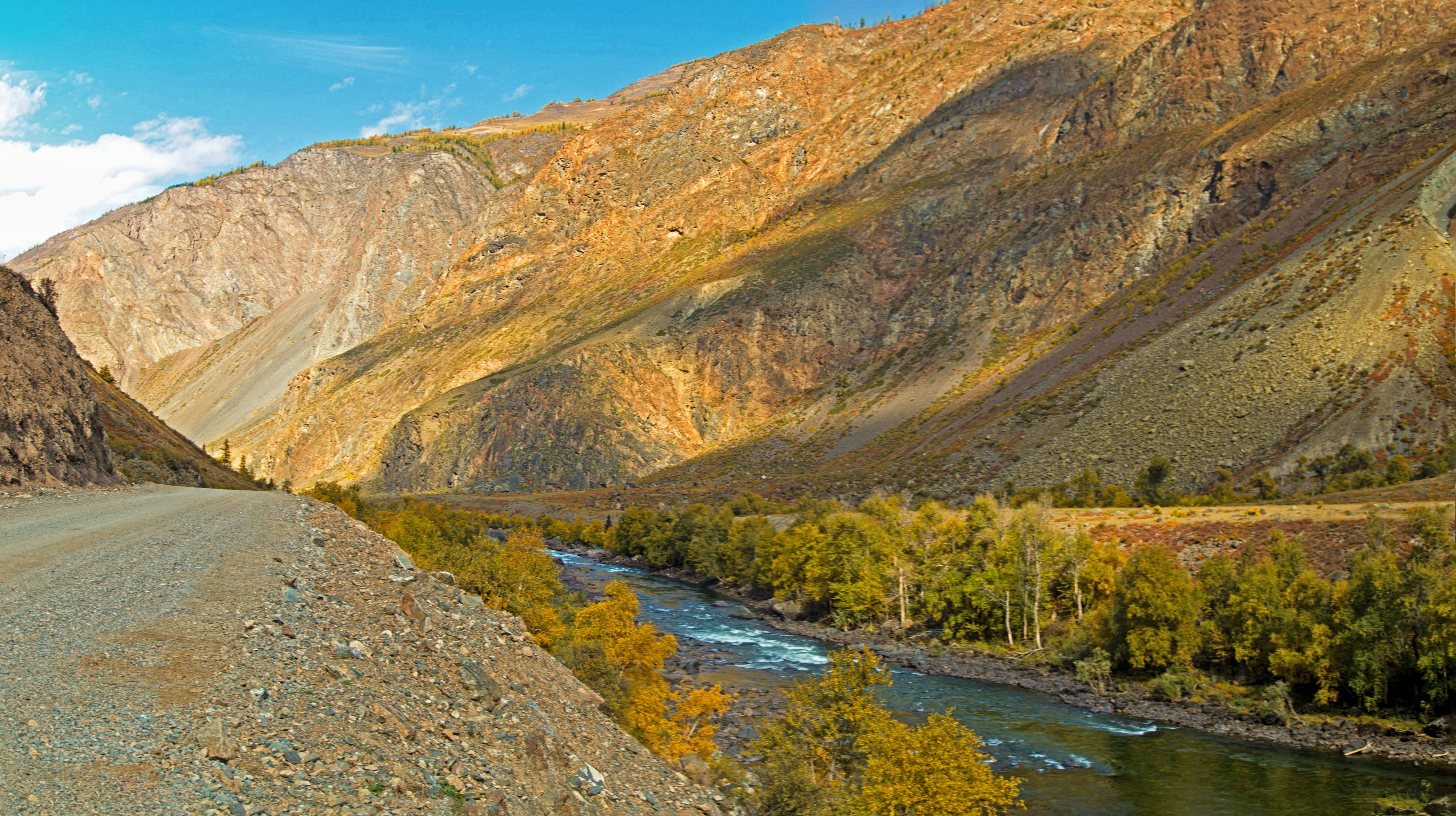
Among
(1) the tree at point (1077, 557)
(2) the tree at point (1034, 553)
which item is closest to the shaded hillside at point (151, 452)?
(2) the tree at point (1034, 553)

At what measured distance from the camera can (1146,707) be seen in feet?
135

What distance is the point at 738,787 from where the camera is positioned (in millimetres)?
22062

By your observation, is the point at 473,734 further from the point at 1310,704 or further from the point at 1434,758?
the point at 1310,704

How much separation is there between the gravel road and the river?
23276 mm

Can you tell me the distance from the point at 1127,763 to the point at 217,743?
1254 inches

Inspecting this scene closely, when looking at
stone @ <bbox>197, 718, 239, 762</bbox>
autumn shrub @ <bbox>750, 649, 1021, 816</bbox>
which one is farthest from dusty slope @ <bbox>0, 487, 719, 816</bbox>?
autumn shrub @ <bbox>750, 649, 1021, 816</bbox>

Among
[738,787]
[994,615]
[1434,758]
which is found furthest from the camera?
[994,615]

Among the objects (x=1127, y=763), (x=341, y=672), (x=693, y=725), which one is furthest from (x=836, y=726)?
(x=341, y=672)

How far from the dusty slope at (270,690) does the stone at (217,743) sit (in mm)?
25

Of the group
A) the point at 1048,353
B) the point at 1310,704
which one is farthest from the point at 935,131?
the point at 1310,704

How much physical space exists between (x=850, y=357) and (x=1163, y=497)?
7158 cm

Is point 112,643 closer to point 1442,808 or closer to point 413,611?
point 413,611

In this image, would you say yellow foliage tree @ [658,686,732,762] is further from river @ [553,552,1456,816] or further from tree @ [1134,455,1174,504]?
tree @ [1134,455,1174,504]

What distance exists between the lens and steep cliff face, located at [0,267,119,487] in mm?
21859
